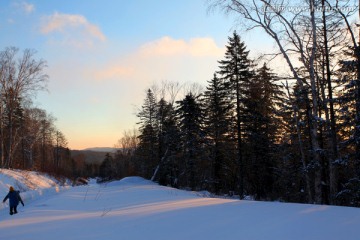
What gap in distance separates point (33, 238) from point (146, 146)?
142 ft

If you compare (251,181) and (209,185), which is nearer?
(251,181)

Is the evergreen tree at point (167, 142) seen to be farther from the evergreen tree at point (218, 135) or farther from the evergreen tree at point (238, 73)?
the evergreen tree at point (238, 73)

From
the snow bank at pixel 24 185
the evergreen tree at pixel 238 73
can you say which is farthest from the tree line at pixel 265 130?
the snow bank at pixel 24 185

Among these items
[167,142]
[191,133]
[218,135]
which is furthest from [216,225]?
[167,142]

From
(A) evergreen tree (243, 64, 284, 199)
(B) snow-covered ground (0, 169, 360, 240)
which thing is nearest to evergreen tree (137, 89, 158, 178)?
(A) evergreen tree (243, 64, 284, 199)

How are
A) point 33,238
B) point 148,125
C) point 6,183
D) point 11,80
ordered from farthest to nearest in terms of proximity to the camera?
1. point 148,125
2. point 11,80
3. point 6,183
4. point 33,238

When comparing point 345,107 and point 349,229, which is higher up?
point 345,107

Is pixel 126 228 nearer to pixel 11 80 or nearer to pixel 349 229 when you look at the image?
pixel 349 229

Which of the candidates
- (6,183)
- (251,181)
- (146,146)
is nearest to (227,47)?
(251,181)

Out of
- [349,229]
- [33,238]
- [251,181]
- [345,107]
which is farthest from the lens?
[251,181]

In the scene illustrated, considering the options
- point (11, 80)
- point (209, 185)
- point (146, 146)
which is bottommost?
point (209, 185)

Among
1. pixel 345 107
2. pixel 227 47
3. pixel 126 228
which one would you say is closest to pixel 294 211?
pixel 126 228

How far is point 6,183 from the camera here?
23672mm

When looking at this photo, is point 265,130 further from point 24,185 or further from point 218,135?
point 24,185
